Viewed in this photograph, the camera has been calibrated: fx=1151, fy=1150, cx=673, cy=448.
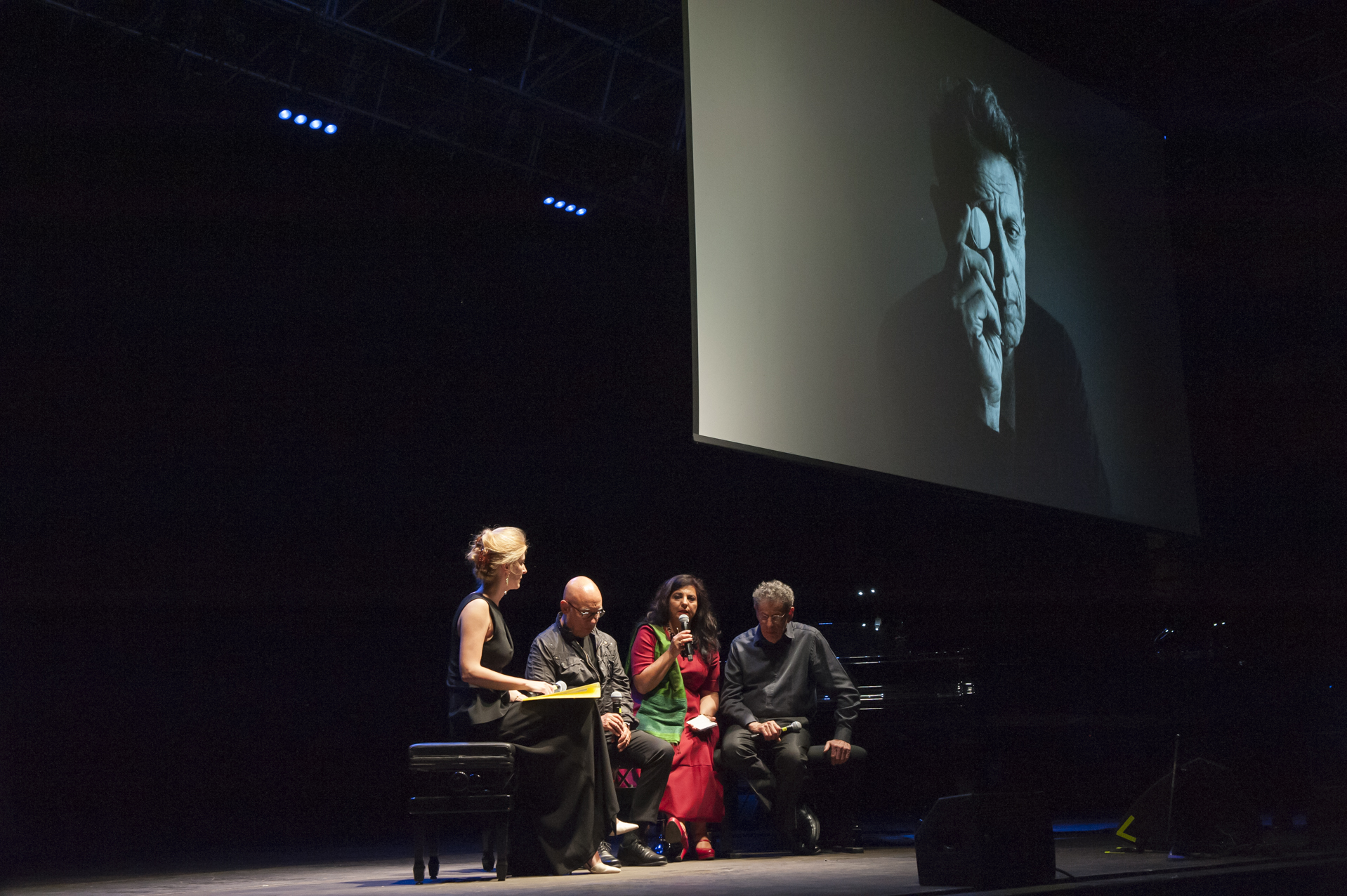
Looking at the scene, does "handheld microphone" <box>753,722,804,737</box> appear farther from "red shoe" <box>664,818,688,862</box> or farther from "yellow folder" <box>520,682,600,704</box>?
"yellow folder" <box>520,682,600,704</box>

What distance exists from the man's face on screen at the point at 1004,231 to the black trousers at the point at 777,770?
2814 millimetres

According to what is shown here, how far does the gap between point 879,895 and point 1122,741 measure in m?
5.26

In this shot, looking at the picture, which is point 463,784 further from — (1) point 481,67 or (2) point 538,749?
(1) point 481,67

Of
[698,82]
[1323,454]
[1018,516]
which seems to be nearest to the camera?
[698,82]

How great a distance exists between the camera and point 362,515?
24.4ft

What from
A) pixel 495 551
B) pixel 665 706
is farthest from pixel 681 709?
pixel 495 551

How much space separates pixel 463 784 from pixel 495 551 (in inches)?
34.1

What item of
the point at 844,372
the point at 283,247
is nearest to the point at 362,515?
the point at 283,247

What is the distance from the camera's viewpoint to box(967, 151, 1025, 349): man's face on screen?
664 cm

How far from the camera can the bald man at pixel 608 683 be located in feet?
15.6

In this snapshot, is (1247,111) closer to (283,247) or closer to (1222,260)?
(1222,260)

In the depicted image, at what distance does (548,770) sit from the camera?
425 centimetres

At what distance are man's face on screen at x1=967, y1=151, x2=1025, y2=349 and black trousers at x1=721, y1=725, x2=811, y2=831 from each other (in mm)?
2814

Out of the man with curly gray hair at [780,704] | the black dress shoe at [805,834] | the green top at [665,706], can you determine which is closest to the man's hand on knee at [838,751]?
the man with curly gray hair at [780,704]
